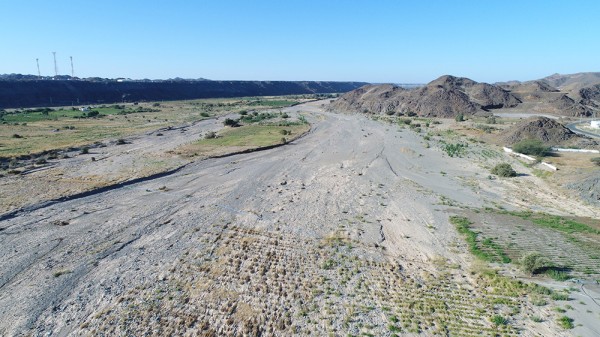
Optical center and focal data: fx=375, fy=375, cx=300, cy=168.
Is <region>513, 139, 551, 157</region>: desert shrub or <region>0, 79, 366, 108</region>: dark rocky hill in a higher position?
<region>0, 79, 366, 108</region>: dark rocky hill

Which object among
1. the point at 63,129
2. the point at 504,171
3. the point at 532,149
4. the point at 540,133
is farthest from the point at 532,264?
the point at 63,129

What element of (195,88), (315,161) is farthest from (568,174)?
(195,88)

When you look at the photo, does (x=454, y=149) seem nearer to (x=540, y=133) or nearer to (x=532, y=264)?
(x=540, y=133)

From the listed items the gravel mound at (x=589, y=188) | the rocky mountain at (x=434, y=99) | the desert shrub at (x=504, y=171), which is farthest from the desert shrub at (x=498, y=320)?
the rocky mountain at (x=434, y=99)

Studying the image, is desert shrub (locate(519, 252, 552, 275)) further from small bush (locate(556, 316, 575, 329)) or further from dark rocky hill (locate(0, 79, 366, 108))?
dark rocky hill (locate(0, 79, 366, 108))

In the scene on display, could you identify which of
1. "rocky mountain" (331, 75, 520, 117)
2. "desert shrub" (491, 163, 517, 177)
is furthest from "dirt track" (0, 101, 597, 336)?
"rocky mountain" (331, 75, 520, 117)
